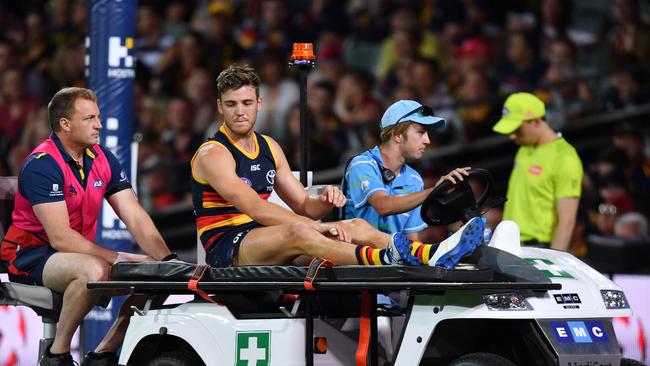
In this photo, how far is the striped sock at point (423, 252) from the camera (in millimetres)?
6066

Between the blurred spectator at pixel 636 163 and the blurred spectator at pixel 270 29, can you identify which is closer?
the blurred spectator at pixel 636 163

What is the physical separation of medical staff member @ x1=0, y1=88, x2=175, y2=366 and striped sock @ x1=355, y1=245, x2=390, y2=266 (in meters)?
1.32

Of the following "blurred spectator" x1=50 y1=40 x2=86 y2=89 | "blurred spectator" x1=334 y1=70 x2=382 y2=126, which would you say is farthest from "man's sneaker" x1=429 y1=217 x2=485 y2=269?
"blurred spectator" x1=50 y1=40 x2=86 y2=89

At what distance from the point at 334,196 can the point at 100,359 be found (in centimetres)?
150

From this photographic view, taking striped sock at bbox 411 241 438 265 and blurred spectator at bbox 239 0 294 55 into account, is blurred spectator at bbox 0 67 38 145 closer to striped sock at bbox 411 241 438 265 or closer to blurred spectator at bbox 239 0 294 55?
blurred spectator at bbox 239 0 294 55

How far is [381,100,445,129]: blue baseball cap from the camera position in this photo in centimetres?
714

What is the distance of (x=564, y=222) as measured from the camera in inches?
331

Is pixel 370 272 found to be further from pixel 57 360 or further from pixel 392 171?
pixel 57 360

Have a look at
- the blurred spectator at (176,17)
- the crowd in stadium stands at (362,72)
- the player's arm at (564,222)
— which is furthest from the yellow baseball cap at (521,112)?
the blurred spectator at (176,17)

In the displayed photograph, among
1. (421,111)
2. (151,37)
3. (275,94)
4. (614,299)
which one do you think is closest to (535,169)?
(421,111)

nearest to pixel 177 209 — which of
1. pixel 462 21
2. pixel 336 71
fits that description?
pixel 336 71

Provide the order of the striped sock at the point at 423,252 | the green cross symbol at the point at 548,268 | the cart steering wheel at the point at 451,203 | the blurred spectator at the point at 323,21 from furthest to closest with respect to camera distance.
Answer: the blurred spectator at the point at 323,21, the cart steering wheel at the point at 451,203, the green cross symbol at the point at 548,268, the striped sock at the point at 423,252

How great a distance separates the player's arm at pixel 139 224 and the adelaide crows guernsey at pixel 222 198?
36cm

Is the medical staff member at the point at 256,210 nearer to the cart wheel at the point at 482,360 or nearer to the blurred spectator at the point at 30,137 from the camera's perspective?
the cart wheel at the point at 482,360
